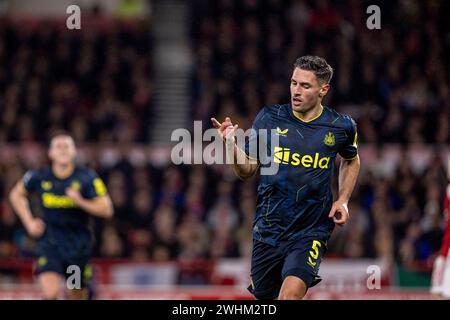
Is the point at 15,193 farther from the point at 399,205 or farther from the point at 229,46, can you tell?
the point at 229,46

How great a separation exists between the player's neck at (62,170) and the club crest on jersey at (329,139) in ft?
11.4

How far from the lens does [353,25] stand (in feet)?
58.2

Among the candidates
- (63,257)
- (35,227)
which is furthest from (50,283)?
(35,227)

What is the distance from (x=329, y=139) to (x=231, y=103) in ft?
30.7

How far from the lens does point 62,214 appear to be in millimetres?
9016

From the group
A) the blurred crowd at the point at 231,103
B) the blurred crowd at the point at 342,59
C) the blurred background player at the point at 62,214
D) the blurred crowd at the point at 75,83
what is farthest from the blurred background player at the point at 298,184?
the blurred crowd at the point at 75,83

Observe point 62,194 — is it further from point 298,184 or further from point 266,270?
point 298,184

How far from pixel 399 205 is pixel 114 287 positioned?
4.57m

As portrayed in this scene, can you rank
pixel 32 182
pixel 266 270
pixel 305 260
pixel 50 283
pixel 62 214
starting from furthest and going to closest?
pixel 32 182
pixel 62 214
pixel 50 283
pixel 266 270
pixel 305 260

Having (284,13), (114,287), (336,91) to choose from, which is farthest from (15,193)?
(284,13)

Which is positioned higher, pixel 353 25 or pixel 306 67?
pixel 353 25

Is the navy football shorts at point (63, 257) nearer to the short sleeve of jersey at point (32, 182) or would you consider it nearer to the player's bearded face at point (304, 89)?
the short sleeve of jersey at point (32, 182)

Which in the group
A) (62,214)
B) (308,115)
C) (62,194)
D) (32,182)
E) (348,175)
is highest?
(308,115)

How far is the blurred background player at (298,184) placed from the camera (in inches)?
254
